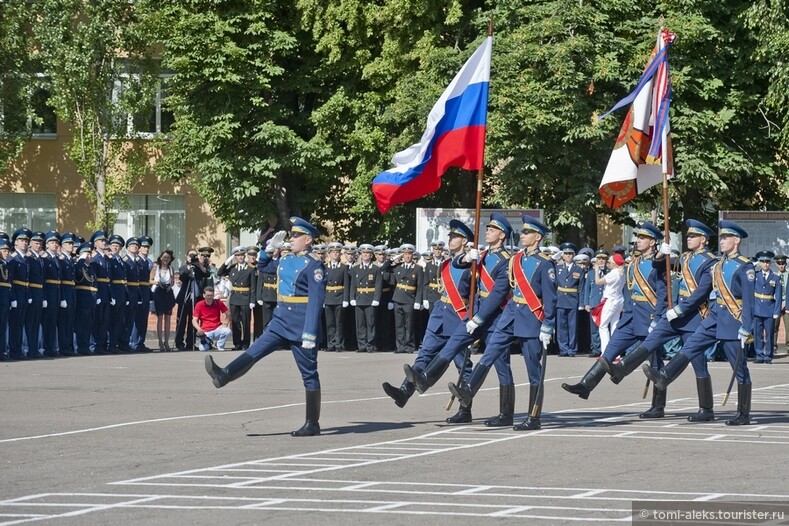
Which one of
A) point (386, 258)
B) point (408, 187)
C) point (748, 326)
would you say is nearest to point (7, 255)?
point (386, 258)

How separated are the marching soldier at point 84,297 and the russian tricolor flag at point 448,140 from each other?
450 inches

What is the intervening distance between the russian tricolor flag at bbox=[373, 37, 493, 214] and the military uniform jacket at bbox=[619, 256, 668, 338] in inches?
85.4

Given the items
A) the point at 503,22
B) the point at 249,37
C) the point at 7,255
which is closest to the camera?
the point at 7,255

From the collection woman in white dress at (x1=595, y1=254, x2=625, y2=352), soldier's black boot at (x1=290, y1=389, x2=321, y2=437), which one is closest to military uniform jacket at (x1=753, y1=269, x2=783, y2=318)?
woman in white dress at (x1=595, y1=254, x2=625, y2=352)

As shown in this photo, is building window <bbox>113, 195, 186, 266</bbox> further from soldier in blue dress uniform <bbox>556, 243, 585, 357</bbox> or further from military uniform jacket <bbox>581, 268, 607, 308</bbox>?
military uniform jacket <bbox>581, 268, 607, 308</bbox>

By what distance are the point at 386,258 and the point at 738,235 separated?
14.8 meters

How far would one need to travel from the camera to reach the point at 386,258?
29.5m

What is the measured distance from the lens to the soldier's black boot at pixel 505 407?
14297mm

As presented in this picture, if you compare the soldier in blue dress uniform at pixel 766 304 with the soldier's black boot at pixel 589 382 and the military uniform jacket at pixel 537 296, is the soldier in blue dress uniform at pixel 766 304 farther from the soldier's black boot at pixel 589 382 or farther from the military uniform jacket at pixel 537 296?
the military uniform jacket at pixel 537 296

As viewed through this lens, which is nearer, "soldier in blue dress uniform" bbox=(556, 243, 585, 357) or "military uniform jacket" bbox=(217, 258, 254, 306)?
"soldier in blue dress uniform" bbox=(556, 243, 585, 357)

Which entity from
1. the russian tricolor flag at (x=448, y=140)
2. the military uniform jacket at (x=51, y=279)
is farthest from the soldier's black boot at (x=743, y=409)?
the military uniform jacket at (x=51, y=279)

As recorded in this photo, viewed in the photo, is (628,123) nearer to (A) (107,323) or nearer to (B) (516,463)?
(B) (516,463)

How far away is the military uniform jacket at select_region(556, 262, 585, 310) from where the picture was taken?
28.4m

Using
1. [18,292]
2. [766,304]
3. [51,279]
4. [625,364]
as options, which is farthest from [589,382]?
[766,304]
